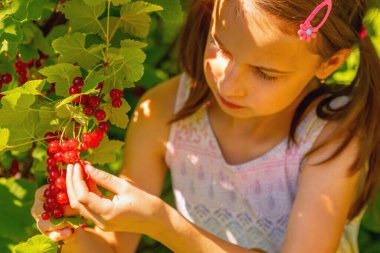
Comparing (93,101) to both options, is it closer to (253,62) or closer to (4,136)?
(4,136)

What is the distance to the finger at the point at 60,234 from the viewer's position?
1.63m

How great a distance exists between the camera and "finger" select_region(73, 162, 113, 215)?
149 centimetres

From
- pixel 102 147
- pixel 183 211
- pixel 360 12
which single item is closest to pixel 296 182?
pixel 183 211

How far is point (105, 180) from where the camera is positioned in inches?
61.4

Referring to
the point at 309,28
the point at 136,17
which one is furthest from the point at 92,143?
the point at 309,28

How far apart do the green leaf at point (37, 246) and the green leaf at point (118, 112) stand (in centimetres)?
30

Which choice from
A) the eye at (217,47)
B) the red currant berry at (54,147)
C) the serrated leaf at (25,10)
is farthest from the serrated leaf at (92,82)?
the eye at (217,47)

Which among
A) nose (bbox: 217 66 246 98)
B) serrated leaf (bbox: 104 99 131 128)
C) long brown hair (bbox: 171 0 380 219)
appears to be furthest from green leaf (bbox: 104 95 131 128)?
long brown hair (bbox: 171 0 380 219)

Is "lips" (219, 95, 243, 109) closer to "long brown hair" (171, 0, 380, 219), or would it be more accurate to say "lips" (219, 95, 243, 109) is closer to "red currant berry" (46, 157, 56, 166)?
"long brown hair" (171, 0, 380, 219)

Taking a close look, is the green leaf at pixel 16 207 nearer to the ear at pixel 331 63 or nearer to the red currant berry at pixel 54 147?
the red currant berry at pixel 54 147

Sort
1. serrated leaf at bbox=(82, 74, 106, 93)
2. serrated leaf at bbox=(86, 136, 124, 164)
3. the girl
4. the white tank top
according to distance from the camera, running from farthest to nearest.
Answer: the white tank top, the girl, serrated leaf at bbox=(86, 136, 124, 164), serrated leaf at bbox=(82, 74, 106, 93)

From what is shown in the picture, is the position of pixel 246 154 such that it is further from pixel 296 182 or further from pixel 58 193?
pixel 58 193

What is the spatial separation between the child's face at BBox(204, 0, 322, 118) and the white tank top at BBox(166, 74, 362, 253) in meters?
0.35

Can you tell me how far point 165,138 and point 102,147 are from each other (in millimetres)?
694
